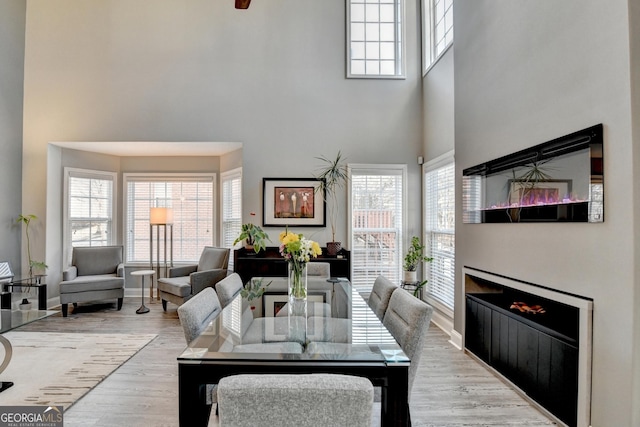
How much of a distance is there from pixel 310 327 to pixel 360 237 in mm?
3421

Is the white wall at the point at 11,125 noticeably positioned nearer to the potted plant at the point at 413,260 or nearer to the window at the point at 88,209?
the window at the point at 88,209

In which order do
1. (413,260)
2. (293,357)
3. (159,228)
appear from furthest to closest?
1. (159,228)
2. (413,260)
3. (293,357)

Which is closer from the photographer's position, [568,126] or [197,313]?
[197,313]

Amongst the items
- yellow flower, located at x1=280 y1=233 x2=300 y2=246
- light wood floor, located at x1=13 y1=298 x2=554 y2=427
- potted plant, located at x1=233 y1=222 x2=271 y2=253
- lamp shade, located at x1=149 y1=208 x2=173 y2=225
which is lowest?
light wood floor, located at x1=13 y1=298 x2=554 y2=427

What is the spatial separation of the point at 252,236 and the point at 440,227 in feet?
8.46

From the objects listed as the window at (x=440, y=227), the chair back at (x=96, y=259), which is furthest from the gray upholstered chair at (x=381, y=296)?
the chair back at (x=96, y=259)

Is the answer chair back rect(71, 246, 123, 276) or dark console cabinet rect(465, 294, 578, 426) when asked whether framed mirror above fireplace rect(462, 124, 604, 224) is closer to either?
dark console cabinet rect(465, 294, 578, 426)

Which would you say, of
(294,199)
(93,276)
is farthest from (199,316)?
(93,276)

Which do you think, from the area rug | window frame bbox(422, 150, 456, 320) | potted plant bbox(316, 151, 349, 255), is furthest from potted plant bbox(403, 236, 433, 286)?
the area rug

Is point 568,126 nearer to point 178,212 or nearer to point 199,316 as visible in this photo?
point 199,316

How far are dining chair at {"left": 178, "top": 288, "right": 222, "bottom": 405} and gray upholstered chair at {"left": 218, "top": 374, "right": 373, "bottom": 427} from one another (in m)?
0.86

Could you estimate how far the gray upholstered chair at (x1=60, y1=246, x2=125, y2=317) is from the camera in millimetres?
4895

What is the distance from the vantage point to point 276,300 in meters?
2.72

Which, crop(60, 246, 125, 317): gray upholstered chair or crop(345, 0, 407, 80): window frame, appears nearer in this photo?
crop(60, 246, 125, 317): gray upholstered chair
